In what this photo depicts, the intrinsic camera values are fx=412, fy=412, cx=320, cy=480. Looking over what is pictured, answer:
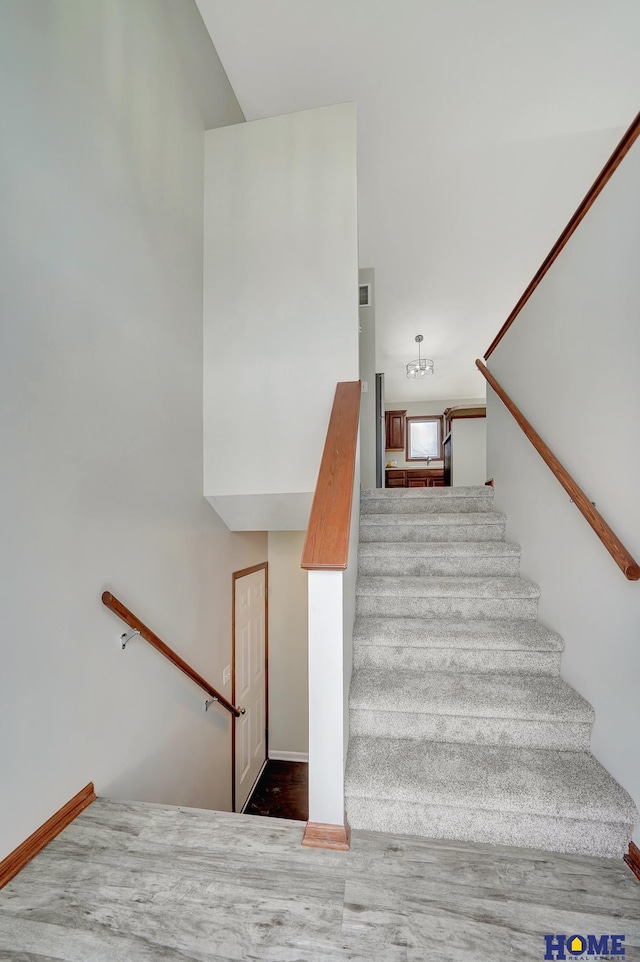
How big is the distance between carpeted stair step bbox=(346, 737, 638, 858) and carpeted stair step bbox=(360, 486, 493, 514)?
181cm

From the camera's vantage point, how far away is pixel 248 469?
2.65 meters

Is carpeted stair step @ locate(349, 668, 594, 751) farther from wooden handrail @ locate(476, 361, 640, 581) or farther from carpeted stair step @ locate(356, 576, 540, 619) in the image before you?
wooden handrail @ locate(476, 361, 640, 581)

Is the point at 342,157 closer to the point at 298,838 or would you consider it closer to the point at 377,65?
the point at 377,65

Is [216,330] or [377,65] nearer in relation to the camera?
[216,330]

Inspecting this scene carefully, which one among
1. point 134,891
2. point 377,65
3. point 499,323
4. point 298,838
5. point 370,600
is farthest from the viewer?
point 499,323

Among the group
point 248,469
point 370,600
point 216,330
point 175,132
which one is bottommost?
point 370,600

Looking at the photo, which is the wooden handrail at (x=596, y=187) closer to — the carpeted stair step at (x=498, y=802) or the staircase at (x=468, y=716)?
the staircase at (x=468, y=716)

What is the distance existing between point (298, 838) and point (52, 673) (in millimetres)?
940

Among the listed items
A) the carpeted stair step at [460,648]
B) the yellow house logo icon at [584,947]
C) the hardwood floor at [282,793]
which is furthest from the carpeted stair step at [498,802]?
the hardwood floor at [282,793]

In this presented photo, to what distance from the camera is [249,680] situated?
3.62 m

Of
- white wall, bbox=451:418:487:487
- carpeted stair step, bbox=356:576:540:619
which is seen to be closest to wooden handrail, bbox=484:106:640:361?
carpeted stair step, bbox=356:576:540:619

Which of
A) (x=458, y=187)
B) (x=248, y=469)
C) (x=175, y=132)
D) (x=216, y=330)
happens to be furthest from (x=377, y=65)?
(x=248, y=469)

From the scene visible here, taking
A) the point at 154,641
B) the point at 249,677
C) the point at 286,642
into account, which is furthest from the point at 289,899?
the point at 286,642

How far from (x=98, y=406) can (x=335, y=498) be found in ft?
3.26
